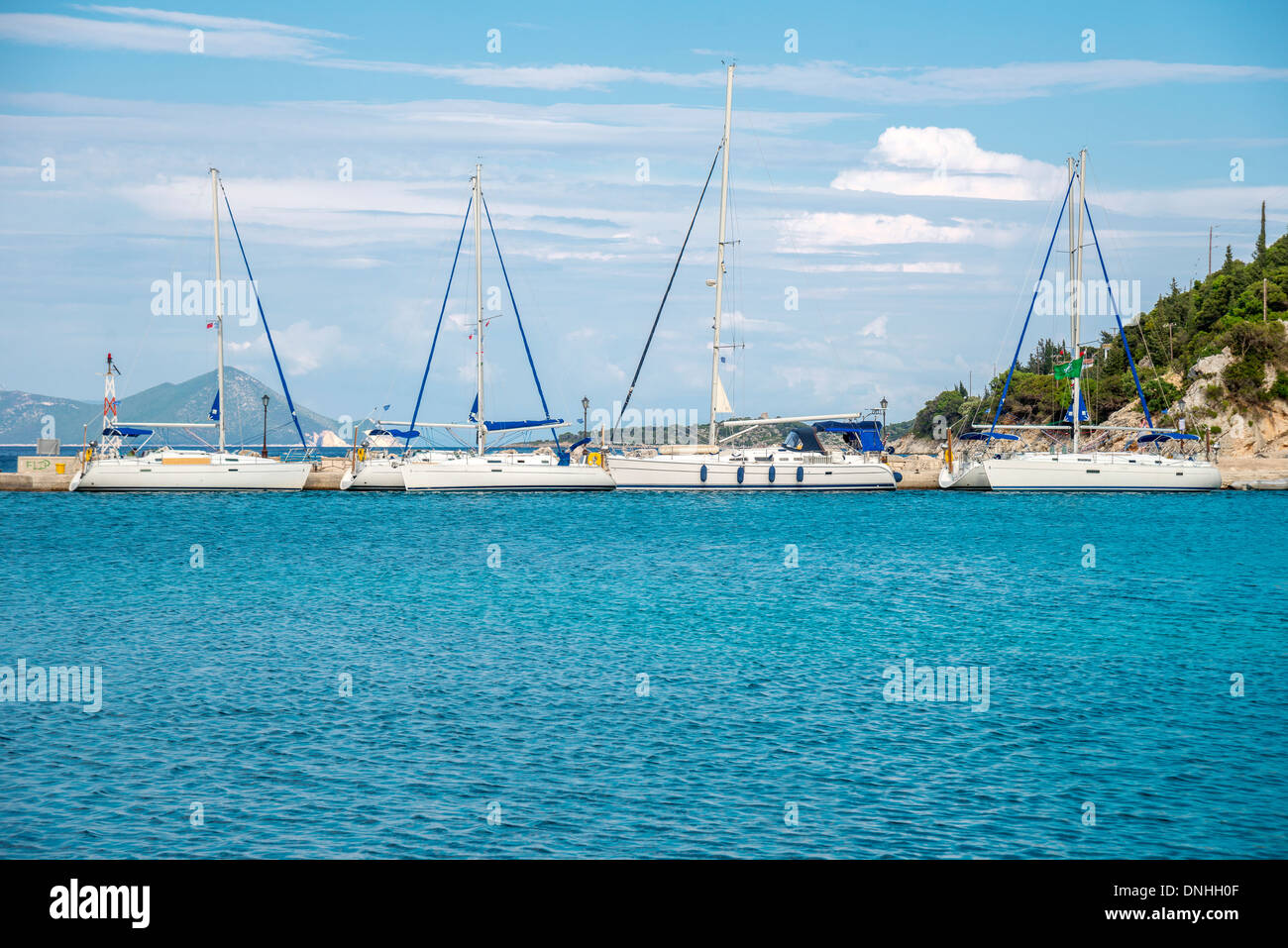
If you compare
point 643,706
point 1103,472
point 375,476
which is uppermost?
point 1103,472

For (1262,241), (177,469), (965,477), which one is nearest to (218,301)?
(177,469)

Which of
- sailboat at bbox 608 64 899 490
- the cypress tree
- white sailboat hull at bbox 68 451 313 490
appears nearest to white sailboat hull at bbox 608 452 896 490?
sailboat at bbox 608 64 899 490

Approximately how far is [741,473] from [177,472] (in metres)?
36.0

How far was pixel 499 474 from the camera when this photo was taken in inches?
2734

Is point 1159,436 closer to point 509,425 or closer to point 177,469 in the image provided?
point 509,425

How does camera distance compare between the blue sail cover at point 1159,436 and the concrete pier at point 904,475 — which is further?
the concrete pier at point 904,475

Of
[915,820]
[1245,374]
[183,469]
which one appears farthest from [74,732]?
[1245,374]

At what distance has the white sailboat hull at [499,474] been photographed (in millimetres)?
69250

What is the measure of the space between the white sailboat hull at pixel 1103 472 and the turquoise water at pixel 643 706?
82.5 feet

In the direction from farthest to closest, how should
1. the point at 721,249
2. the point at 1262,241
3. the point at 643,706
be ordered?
the point at 1262,241 < the point at 721,249 < the point at 643,706

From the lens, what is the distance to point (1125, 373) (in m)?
106

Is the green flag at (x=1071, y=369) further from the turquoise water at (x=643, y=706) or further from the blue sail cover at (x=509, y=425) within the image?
the blue sail cover at (x=509, y=425)

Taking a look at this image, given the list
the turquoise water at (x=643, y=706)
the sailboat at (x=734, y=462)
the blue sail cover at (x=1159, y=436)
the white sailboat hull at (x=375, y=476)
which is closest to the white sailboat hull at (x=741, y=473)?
the sailboat at (x=734, y=462)
